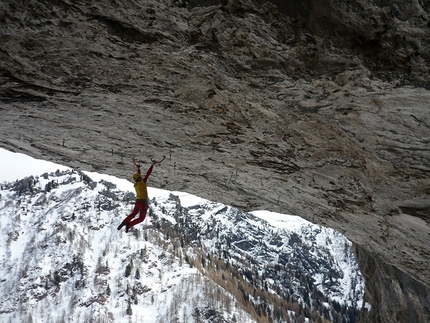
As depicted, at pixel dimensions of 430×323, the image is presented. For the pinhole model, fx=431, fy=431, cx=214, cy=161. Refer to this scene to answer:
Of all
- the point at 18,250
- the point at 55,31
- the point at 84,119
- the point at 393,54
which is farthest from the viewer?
the point at 18,250

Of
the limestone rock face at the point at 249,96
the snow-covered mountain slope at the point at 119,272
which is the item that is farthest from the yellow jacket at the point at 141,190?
the snow-covered mountain slope at the point at 119,272

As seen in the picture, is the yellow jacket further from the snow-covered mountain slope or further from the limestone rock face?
the snow-covered mountain slope

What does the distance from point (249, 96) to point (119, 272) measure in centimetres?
14985

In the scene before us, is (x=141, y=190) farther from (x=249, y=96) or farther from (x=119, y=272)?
(x=119, y=272)

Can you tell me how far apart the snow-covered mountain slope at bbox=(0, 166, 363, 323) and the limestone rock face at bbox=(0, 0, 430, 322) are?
110 metres

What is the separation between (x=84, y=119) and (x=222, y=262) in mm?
167645

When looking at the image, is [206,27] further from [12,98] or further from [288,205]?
[288,205]

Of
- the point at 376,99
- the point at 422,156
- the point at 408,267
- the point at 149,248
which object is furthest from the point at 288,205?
the point at 149,248

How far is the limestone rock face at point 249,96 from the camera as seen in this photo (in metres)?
5.99

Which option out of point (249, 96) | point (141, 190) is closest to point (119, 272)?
Result: point (141, 190)

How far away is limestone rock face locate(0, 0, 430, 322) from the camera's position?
236 inches

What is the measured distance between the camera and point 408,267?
13.7 metres

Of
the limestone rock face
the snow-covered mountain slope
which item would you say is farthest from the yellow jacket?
the snow-covered mountain slope

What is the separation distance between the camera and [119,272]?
488 ft
